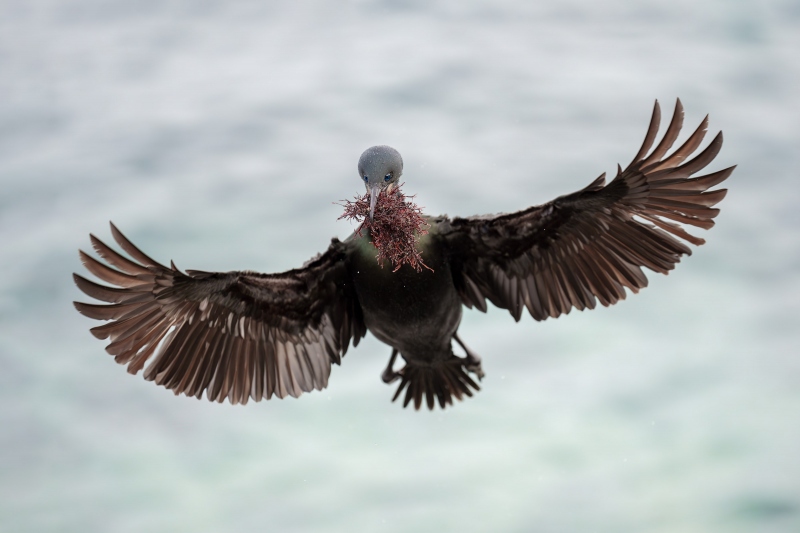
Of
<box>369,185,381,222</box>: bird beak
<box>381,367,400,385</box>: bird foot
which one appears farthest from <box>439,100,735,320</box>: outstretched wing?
<box>381,367,400,385</box>: bird foot

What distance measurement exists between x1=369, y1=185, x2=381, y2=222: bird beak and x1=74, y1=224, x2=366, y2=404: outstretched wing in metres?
0.55

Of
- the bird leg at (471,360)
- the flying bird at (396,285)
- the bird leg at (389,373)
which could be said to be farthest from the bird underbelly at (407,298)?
the bird leg at (389,373)

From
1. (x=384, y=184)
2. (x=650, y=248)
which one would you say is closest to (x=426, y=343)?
(x=384, y=184)

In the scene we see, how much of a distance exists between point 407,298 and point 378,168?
2.70 ft

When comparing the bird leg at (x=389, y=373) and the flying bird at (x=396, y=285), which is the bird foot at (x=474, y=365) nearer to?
the flying bird at (x=396, y=285)

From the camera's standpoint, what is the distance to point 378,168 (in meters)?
6.23

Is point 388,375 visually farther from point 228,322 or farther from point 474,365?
point 228,322

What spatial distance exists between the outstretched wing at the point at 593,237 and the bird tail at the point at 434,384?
606 mm

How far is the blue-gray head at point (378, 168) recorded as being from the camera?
623cm

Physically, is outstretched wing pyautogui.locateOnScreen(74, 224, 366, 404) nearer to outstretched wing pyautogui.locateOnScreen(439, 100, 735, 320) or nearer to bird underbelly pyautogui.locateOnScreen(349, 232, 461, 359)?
bird underbelly pyautogui.locateOnScreen(349, 232, 461, 359)

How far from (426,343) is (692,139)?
6.85ft

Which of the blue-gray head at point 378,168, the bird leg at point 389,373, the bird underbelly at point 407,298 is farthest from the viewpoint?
the bird leg at point 389,373

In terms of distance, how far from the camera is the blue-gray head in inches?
245

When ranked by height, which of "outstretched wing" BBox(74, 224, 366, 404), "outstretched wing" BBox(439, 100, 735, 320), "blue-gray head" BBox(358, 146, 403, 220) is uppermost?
"blue-gray head" BBox(358, 146, 403, 220)
